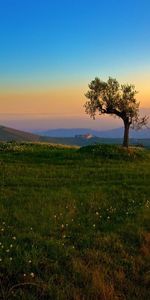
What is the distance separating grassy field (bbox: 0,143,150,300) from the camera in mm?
11344

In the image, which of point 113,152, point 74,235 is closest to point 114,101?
point 113,152

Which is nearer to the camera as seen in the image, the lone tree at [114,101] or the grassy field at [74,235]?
the grassy field at [74,235]

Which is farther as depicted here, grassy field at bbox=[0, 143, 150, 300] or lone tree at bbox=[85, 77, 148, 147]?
lone tree at bbox=[85, 77, 148, 147]

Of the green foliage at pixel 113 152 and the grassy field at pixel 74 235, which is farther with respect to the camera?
the green foliage at pixel 113 152

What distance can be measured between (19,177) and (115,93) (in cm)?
2863

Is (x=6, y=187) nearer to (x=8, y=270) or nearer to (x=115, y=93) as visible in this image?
(x=8, y=270)

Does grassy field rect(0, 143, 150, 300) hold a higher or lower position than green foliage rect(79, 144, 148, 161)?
lower

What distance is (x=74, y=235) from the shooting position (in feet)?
48.7

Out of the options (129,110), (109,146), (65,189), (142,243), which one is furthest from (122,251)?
(129,110)

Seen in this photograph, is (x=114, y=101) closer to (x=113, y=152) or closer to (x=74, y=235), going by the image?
(x=113, y=152)

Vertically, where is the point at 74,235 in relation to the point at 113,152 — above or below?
below

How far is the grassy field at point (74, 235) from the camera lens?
37.2 ft

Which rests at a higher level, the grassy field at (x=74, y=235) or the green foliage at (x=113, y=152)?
the green foliage at (x=113, y=152)

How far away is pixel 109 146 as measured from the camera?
40250 mm
